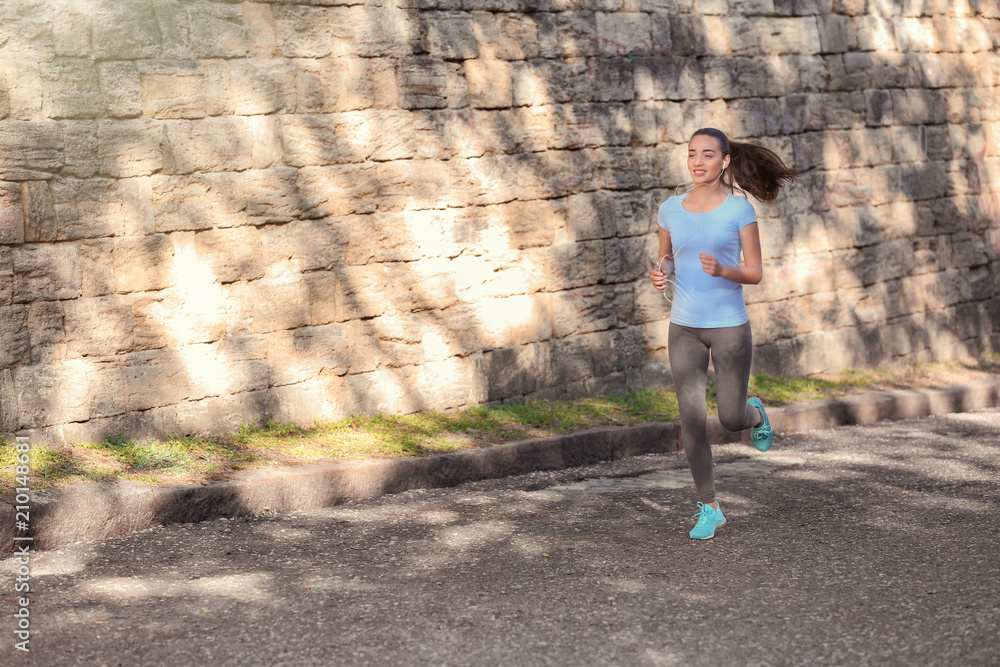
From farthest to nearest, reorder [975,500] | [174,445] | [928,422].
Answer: [928,422] < [174,445] < [975,500]

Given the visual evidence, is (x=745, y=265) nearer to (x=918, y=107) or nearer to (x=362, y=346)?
(x=362, y=346)

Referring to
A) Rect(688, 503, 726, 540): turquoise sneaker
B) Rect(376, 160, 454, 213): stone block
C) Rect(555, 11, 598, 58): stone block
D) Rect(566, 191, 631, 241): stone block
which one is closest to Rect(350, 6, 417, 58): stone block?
Rect(376, 160, 454, 213): stone block

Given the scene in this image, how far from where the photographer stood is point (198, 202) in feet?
21.2

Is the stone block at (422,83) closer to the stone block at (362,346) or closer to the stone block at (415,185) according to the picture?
the stone block at (415,185)

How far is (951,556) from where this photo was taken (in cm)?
470

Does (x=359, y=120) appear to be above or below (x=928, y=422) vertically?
above

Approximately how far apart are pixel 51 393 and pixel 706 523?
11.5 ft

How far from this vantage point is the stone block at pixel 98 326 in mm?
6082

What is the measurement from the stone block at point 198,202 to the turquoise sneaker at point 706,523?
322 centimetres

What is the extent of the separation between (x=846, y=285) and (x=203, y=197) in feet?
18.8

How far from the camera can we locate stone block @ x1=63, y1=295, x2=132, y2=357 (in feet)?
20.0

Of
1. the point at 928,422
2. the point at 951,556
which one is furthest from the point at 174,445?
the point at 928,422

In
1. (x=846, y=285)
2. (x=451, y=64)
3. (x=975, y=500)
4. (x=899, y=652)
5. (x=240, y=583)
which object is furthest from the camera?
(x=846, y=285)

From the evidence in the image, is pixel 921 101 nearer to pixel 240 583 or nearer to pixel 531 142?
pixel 531 142
